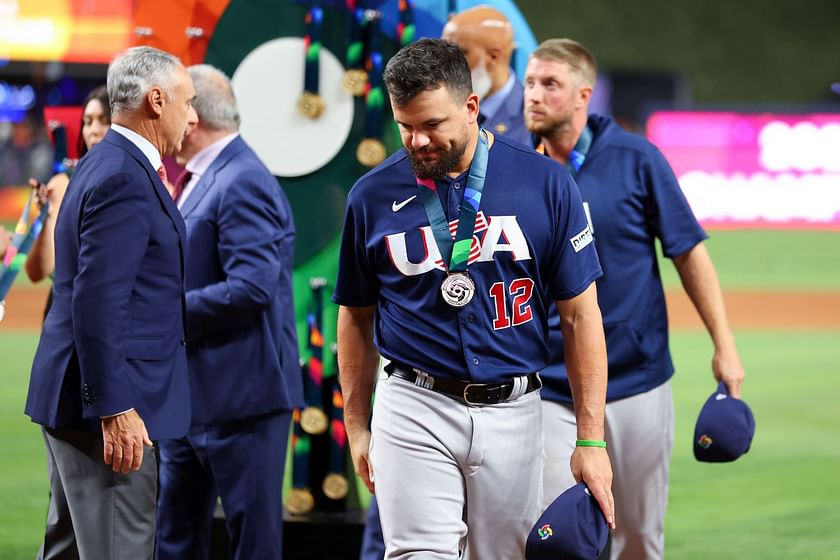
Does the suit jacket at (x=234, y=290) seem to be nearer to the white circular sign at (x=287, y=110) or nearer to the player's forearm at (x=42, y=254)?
the white circular sign at (x=287, y=110)

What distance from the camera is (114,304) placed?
146 inches

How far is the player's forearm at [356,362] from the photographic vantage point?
4016mm

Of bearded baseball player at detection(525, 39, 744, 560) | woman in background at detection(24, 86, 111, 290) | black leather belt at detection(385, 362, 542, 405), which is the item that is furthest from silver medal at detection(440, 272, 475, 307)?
woman in background at detection(24, 86, 111, 290)

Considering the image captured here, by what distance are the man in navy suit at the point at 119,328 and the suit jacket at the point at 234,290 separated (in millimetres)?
780

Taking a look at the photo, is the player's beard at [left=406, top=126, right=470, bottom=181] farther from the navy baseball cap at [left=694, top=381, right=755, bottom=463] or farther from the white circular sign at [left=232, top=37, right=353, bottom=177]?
the white circular sign at [left=232, top=37, right=353, bottom=177]

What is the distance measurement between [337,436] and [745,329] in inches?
425

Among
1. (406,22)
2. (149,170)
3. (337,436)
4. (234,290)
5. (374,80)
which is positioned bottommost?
(337,436)

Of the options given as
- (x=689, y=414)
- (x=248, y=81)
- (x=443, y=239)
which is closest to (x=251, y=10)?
(x=248, y=81)

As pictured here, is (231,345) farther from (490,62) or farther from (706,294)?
(706,294)

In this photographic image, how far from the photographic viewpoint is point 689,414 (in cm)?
1064

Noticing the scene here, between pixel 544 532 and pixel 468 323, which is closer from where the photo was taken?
pixel 544 532

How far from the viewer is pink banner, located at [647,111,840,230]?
2156cm

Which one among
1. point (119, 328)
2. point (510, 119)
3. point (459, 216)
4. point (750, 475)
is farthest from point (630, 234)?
point (750, 475)

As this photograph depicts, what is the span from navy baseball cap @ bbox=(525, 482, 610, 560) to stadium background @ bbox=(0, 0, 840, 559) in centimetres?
275
